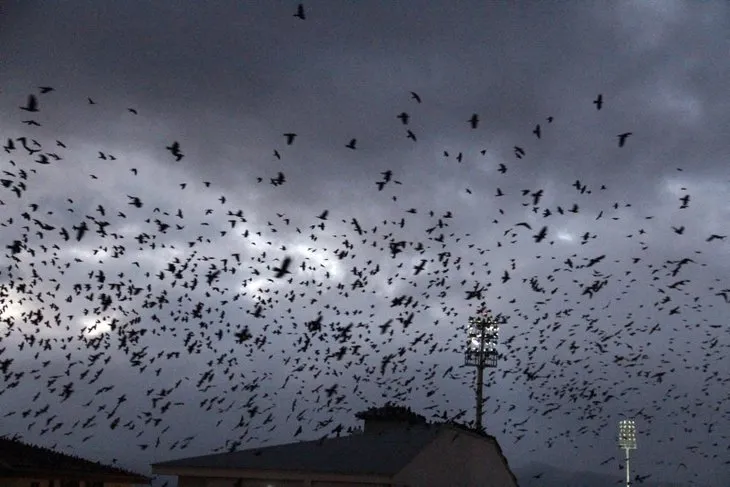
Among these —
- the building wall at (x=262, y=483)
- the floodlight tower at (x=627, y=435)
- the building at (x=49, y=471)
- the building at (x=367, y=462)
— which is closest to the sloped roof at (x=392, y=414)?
the building at (x=367, y=462)

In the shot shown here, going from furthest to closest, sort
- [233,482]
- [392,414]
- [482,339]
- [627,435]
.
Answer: [627,435], [482,339], [392,414], [233,482]

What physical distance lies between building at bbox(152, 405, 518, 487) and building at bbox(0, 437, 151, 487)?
4.54m

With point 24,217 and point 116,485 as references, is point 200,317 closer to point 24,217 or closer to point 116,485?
point 24,217

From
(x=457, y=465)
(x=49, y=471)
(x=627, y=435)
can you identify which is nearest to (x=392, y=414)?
(x=457, y=465)

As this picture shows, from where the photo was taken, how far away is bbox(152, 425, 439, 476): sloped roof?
26453mm

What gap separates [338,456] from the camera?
28766 mm

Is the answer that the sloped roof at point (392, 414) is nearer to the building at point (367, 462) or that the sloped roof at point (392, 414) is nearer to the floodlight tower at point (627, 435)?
the building at point (367, 462)

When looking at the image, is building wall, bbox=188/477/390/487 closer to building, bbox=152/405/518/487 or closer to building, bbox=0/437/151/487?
building, bbox=152/405/518/487

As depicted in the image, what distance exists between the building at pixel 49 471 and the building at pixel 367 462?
179 inches

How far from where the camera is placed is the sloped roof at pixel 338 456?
26453mm

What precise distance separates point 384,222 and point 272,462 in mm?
9959

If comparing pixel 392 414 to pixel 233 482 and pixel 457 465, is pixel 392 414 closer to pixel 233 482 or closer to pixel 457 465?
pixel 457 465

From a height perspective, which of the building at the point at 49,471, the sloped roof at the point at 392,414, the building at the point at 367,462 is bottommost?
the building at the point at 49,471

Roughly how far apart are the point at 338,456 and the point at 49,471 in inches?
450
